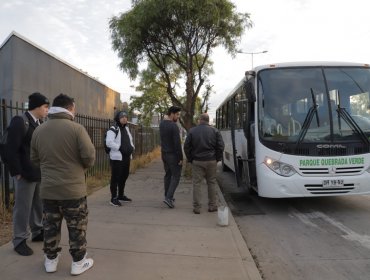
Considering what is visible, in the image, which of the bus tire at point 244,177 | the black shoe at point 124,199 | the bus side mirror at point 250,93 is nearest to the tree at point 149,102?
the bus tire at point 244,177

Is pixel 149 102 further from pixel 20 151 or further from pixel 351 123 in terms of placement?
pixel 20 151

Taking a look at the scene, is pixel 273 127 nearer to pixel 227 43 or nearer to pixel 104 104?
pixel 227 43

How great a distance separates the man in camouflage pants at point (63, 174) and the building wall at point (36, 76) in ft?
28.5

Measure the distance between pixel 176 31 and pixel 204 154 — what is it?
7690 millimetres

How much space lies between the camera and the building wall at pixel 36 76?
A: 1252 centimetres

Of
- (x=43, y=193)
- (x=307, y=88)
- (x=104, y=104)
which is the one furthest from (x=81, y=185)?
(x=104, y=104)

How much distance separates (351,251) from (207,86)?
57.7 ft

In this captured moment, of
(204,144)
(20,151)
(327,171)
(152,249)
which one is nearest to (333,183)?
(327,171)

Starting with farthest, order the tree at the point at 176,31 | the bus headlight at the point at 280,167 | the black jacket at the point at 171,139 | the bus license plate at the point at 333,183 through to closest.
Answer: the tree at the point at 176,31
the black jacket at the point at 171,139
the bus headlight at the point at 280,167
the bus license plate at the point at 333,183

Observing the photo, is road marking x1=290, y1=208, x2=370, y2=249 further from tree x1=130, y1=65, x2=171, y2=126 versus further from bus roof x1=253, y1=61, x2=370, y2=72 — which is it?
tree x1=130, y1=65, x2=171, y2=126

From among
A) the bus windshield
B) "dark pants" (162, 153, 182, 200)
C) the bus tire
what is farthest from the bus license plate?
"dark pants" (162, 153, 182, 200)

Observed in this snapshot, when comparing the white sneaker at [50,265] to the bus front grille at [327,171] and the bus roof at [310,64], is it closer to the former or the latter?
the bus front grille at [327,171]

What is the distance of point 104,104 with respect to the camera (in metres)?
25.6

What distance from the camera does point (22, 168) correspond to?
204 inches
